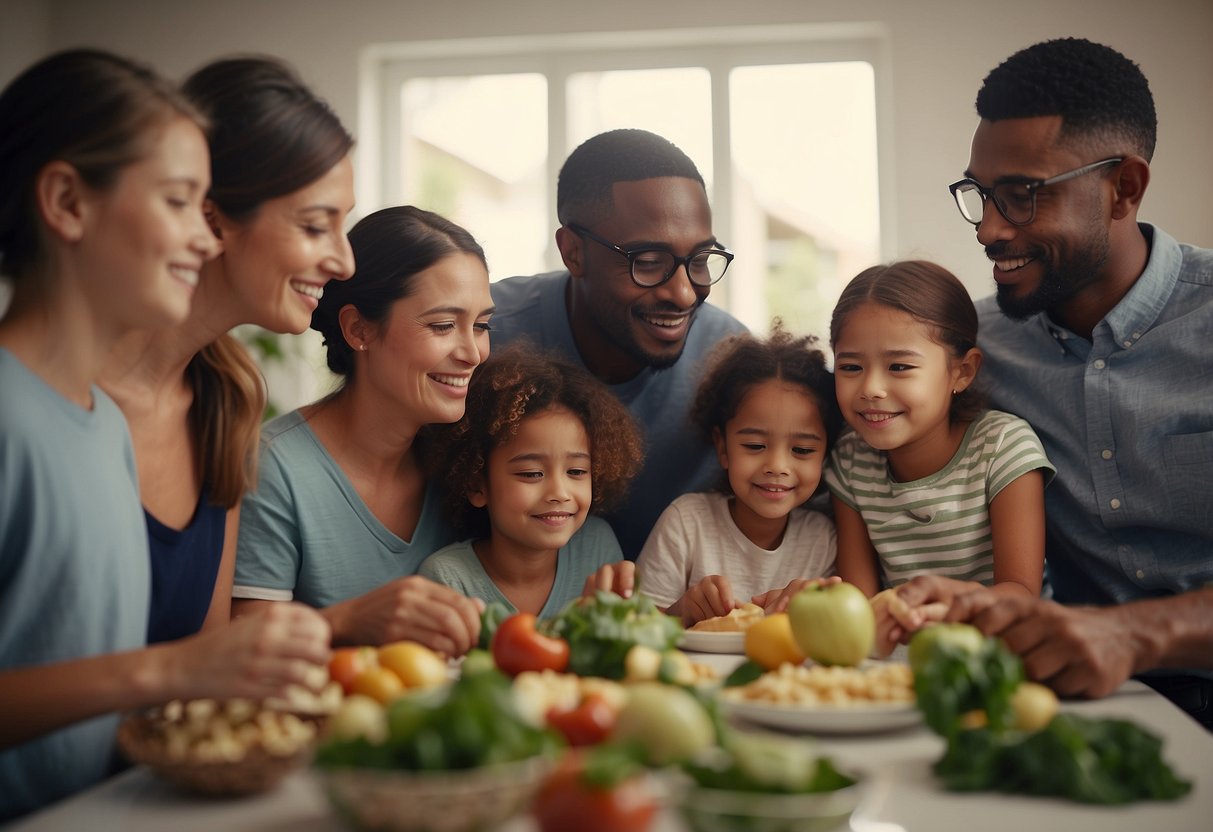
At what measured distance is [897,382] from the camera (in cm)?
248

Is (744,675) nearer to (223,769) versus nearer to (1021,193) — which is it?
(223,769)

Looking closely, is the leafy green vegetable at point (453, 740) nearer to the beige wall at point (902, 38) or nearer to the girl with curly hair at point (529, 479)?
the girl with curly hair at point (529, 479)

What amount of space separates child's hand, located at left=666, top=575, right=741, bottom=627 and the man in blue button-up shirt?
34.2 inches

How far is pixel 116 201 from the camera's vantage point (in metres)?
1.47

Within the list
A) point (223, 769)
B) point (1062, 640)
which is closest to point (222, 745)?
point (223, 769)

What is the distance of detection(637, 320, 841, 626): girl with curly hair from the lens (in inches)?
104

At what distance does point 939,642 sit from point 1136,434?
1352mm

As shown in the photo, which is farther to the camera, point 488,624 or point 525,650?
point 488,624

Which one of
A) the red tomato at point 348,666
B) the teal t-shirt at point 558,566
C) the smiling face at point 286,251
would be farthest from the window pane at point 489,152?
the red tomato at point 348,666

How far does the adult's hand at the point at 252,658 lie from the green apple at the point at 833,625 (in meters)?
0.67

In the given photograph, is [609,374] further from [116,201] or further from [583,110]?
[583,110]

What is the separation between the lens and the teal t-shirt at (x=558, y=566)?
2.41 m

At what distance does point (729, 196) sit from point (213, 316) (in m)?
4.56

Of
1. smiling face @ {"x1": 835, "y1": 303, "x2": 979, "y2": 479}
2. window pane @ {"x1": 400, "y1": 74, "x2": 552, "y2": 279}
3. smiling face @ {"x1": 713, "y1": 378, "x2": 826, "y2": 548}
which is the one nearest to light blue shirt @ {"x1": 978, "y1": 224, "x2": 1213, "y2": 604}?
smiling face @ {"x1": 835, "y1": 303, "x2": 979, "y2": 479}
